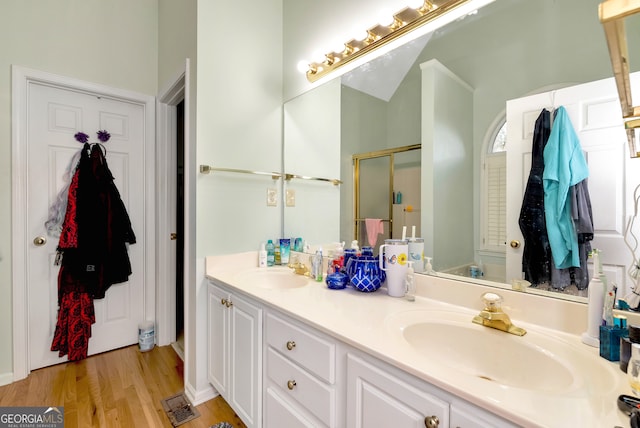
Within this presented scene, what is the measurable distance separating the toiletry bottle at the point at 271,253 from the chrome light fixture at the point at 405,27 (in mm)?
1137

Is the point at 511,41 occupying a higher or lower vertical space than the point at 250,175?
higher

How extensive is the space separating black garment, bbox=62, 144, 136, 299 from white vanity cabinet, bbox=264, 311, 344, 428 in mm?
1620

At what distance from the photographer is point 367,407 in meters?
0.82

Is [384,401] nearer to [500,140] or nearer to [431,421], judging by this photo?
[431,421]

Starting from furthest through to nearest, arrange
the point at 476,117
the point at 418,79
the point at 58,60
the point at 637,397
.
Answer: the point at 58,60
the point at 418,79
the point at 476,117
the point at 637,397

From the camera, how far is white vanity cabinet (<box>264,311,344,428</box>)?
0.94m

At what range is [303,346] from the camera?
104 cm

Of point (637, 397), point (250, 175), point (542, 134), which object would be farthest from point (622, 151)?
point (250, 175)

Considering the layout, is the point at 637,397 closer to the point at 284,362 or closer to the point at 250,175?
the point at 284,362

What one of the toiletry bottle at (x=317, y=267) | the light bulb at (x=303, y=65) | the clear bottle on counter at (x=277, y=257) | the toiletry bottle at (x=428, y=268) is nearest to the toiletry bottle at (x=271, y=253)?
the clear bottle on counter at (x=277, y=257)

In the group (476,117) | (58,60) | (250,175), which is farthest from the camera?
(58,60)

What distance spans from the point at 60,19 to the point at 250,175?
70.4 inches

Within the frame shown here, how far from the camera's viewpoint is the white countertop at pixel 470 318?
553 mm

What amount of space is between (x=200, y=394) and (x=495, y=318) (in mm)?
1666
